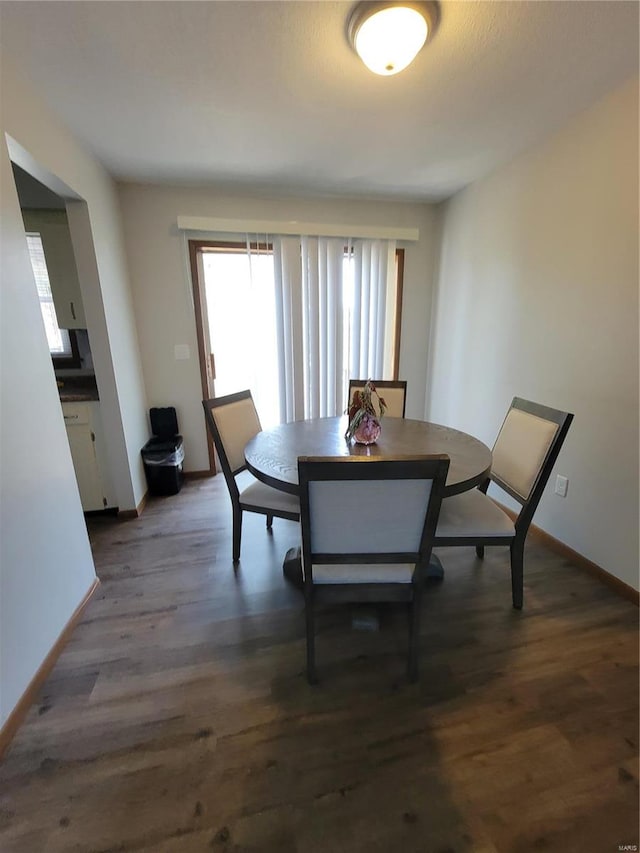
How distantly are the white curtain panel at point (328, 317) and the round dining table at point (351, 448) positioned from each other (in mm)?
1128

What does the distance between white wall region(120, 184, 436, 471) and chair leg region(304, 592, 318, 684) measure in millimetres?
2289

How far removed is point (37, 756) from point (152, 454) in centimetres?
193

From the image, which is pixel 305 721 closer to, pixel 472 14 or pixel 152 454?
pixel 152 454

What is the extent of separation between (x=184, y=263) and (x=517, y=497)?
2937mm

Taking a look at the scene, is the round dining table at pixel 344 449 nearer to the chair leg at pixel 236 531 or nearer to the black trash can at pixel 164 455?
the chair leg at pixel 236 531

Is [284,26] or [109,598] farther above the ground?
[284,26]

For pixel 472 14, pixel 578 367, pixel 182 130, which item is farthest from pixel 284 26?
pixel 578 367

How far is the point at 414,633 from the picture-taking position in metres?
1.32

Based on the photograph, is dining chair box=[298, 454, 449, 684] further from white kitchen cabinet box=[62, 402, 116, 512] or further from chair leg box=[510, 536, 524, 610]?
white kitchen cabinet box=[62, 402, 116, 512]

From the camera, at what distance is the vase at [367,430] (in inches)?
70.2

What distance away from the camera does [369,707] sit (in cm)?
128

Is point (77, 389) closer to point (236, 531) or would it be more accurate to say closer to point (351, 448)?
point (236, 531)

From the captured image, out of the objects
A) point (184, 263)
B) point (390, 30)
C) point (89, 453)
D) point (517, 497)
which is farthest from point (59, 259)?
point (517, 497)

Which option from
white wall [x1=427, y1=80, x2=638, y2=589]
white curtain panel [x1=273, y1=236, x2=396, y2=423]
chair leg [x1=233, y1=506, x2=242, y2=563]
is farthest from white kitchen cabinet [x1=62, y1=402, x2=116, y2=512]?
white wall [x1=427, y1=80, x2=638, y2=589]
